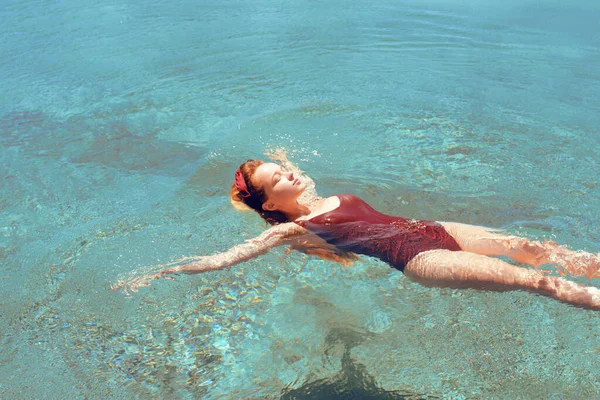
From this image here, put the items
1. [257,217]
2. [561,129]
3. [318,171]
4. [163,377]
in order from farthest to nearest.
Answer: [561,129] → [318,171] → [257,217] → [163,377]

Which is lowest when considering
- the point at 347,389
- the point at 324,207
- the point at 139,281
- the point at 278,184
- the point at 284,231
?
the point at 347,389

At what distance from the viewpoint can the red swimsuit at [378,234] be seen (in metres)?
3.69

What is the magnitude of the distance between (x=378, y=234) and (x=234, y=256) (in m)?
Answer: 1.02

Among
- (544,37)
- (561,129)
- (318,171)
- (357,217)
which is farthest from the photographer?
(544,37)

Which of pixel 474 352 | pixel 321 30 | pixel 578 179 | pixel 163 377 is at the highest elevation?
pixel 321 30

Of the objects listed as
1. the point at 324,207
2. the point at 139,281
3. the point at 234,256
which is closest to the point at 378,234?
the point at 324,207

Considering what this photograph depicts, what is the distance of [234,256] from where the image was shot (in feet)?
12.1

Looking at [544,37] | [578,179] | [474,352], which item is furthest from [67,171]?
[544,37]

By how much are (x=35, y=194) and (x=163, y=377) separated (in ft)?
9.60

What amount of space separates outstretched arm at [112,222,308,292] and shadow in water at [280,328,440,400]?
3.10ft

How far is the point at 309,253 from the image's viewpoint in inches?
158

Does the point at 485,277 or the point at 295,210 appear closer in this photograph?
the point at 485,277

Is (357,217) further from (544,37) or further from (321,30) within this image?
(544,37)

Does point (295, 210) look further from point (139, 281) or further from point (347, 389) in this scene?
point (347, 389)
